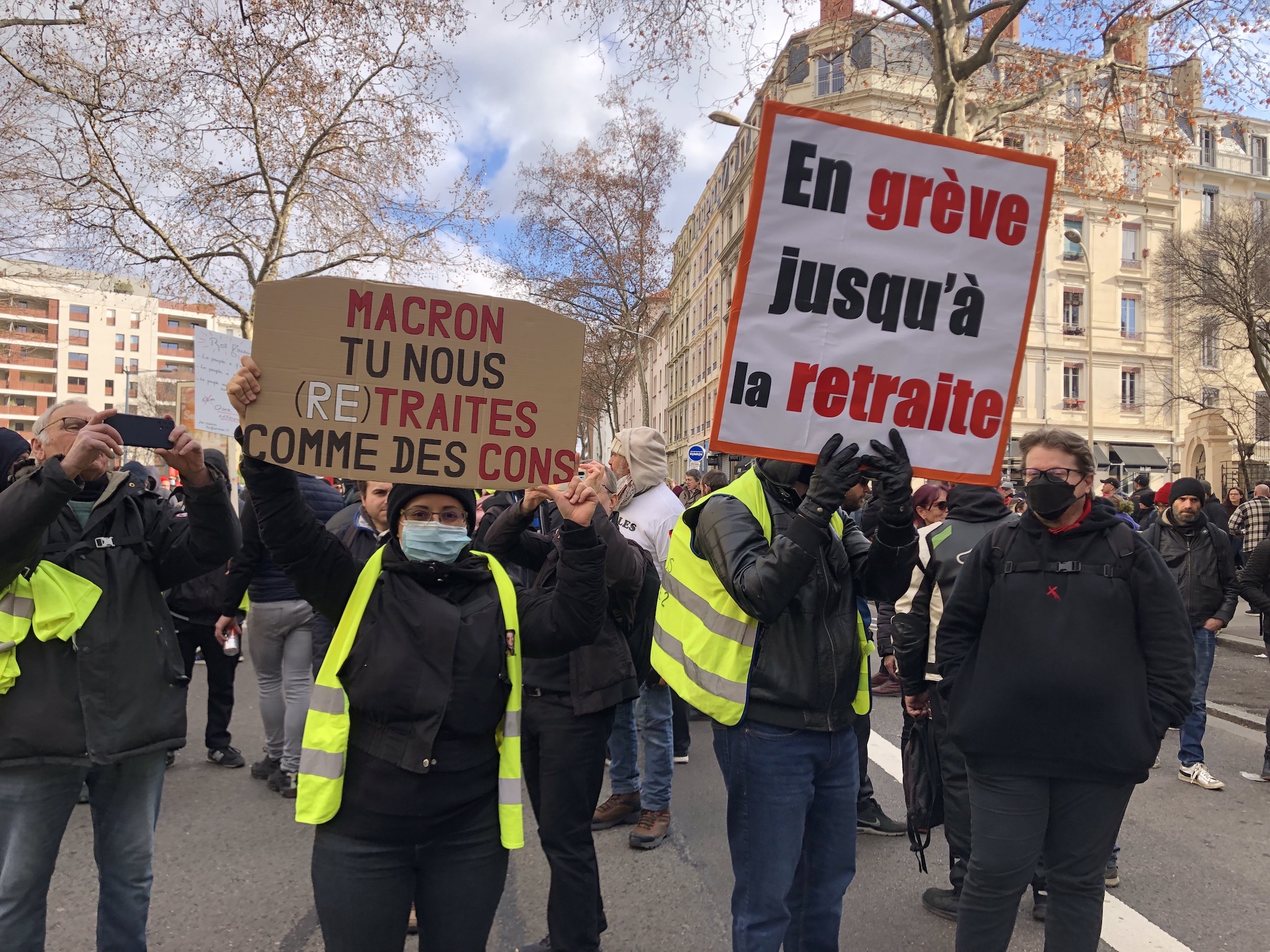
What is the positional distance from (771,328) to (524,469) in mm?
821

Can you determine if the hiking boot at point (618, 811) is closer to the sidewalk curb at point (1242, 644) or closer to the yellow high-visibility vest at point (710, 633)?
the yellow high-visibility vest at point (710, 633)

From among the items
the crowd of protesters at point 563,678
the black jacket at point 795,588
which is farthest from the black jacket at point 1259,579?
the black jacket at point 795,588

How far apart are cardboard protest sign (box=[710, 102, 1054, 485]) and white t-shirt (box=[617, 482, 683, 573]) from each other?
2.33 m

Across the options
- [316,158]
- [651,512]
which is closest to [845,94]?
[316,158]

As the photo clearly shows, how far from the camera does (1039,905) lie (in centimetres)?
379

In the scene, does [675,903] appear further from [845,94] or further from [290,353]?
[845,94]

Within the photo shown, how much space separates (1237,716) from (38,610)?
8840 mm

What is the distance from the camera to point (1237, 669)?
1005cm

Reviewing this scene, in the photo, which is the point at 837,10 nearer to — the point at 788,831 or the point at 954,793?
the point at 954,793

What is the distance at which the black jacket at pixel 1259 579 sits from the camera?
5992mm

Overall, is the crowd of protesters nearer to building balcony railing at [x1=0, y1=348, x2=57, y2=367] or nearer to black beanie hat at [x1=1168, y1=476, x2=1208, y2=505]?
black beanie hat at [x1=1168, y1=476, x2=1208, y2=505]

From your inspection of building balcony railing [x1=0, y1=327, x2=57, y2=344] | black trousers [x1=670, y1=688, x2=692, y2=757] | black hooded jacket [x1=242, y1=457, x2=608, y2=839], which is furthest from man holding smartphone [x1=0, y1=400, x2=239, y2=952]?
building balcony railing [x1=0, y1=327, x2=57, y2=344]

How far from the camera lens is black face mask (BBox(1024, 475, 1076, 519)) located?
2.80 m

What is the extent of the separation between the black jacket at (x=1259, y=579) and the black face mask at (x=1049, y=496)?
4319 millimetres
